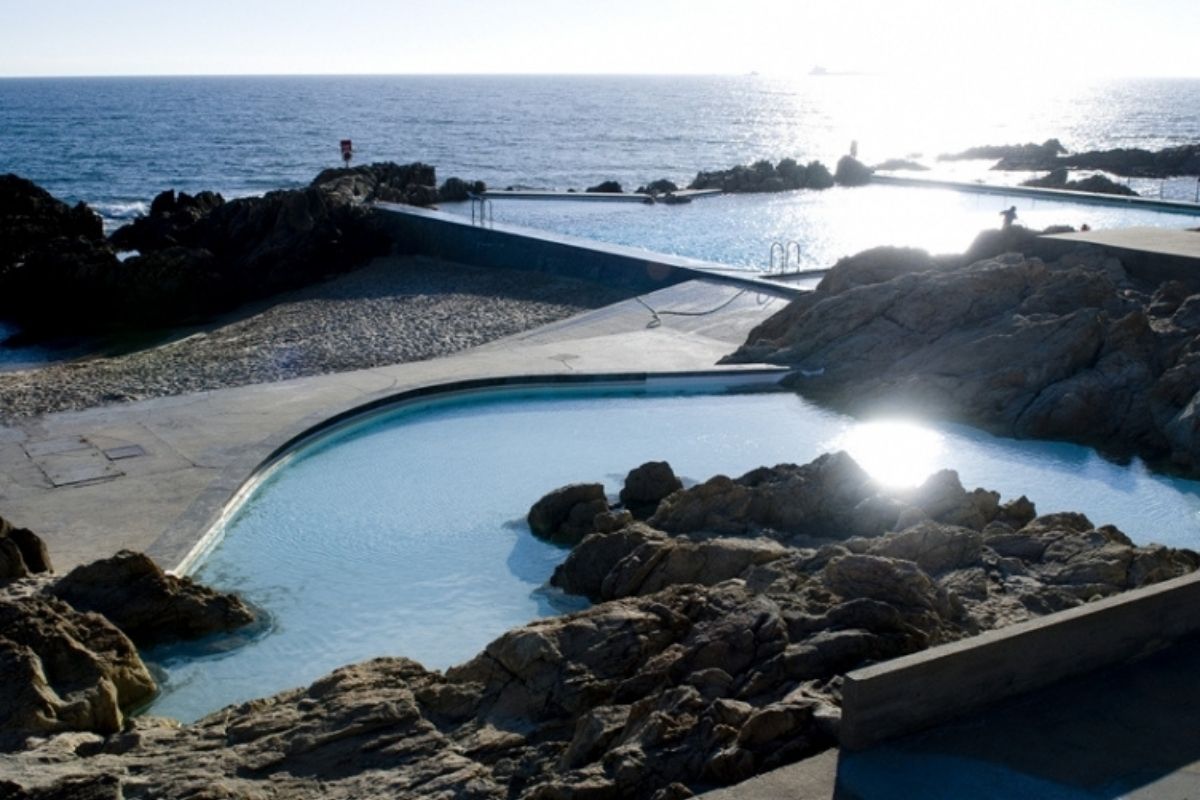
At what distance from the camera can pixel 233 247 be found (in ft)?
96.6

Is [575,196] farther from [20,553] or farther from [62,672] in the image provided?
[62,672]

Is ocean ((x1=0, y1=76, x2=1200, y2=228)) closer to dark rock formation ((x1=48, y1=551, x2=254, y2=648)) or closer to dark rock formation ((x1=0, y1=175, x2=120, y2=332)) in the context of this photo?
dark rock formation ((x1=0, y1=175, x2=120, y2=332))

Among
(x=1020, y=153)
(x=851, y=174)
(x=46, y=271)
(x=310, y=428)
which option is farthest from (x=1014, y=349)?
(x=1020, y=153)

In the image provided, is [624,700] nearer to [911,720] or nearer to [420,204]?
[911,720]

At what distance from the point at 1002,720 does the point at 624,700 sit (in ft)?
6.07

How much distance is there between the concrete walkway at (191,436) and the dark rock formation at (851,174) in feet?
81.0

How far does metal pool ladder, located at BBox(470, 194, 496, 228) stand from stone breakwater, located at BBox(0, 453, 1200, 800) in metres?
19.2

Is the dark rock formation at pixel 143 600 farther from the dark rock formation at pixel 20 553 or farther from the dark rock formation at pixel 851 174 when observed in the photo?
the dark rock formation at pixel 851 174

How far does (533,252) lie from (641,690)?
1869 centimetres

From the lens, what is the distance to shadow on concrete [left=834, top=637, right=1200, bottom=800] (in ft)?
16.6

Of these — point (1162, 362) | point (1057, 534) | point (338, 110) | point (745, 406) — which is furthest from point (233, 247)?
point (338, 110)

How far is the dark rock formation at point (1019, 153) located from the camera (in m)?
64.2

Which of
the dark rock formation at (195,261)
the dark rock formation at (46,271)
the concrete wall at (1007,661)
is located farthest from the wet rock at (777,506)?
the dark rock formation at (46,271)

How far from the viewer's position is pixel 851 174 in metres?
42.1
